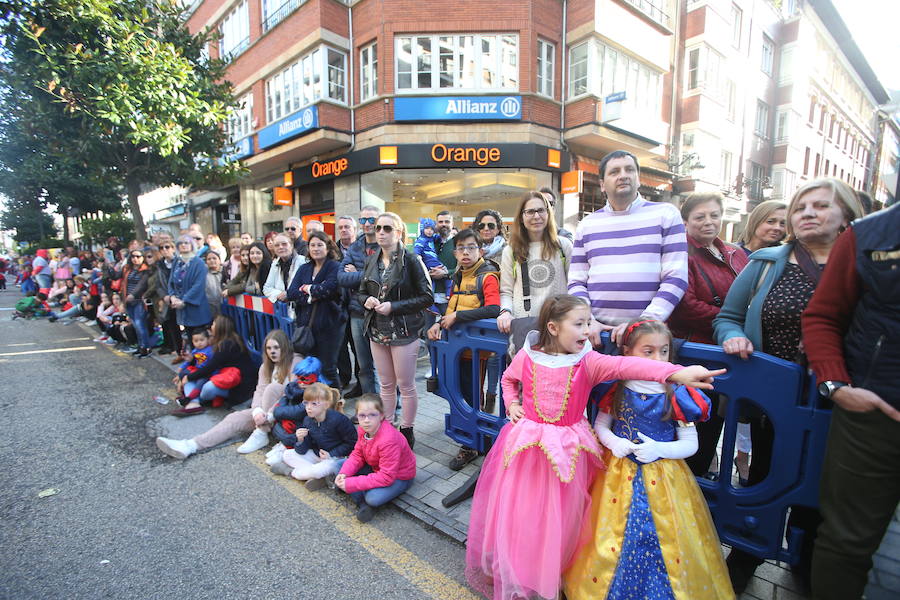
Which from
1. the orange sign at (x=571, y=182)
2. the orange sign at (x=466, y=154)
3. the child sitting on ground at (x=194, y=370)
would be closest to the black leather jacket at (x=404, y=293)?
the child sitting on ground at (x=194, y=370)

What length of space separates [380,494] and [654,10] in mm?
19428

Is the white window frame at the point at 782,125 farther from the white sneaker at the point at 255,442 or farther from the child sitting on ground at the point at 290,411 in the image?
the white sneaker at the point at 255,442

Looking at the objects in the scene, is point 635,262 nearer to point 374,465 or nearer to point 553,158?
point 374,465

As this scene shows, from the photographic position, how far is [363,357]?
15.1 feet

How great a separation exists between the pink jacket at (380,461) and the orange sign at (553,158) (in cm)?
1193

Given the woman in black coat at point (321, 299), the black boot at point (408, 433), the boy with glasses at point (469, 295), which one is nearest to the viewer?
the boy with glasses at point (469, 295)

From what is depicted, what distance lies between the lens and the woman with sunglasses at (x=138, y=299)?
7277 millimetres

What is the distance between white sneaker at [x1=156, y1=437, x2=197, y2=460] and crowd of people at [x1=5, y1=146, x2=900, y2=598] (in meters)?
0.02

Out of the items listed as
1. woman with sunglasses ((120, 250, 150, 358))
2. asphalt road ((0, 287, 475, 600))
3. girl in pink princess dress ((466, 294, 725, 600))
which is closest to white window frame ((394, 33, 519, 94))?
woman with sunglasses ((120, 250, 150, 358))

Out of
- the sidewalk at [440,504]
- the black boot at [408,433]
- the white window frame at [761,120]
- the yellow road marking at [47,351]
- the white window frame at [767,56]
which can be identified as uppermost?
the white window frame at [767,56]

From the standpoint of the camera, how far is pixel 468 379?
348 centimetres

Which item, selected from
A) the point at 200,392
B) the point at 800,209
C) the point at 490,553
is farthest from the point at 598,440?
the point at 200,392

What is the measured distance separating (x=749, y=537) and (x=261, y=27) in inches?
821

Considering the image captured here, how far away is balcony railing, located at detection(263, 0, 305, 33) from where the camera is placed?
14.7 m
